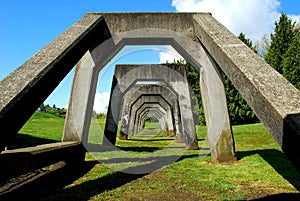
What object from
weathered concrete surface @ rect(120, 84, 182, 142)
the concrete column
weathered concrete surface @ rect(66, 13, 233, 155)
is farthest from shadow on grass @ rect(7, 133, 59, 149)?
the concrete column

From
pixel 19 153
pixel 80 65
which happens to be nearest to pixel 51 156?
pixel 19 153

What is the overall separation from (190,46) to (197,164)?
10.7 ft

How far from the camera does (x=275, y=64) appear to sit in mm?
31750

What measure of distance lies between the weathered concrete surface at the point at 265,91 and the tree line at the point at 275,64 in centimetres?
2403

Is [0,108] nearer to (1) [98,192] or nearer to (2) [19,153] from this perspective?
(2) [19,153]

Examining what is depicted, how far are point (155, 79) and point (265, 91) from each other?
479 inches

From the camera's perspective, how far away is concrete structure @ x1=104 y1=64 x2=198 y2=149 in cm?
1141

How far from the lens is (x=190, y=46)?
717cm

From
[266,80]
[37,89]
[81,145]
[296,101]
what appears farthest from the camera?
[81,145]

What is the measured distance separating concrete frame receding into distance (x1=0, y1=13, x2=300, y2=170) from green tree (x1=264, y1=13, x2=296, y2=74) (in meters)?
28.5

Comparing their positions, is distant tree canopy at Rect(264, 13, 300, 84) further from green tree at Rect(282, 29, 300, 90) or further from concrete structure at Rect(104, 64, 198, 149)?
concrete structure at Rect(104, 64, 198, 149)

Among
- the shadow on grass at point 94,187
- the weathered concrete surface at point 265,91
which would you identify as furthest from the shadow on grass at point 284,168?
the shadow on grass at point 94,187

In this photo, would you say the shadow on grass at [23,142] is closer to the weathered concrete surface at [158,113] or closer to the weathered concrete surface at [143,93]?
the weathered concrete surface at [143,93]

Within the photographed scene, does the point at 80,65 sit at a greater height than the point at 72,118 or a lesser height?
greater
